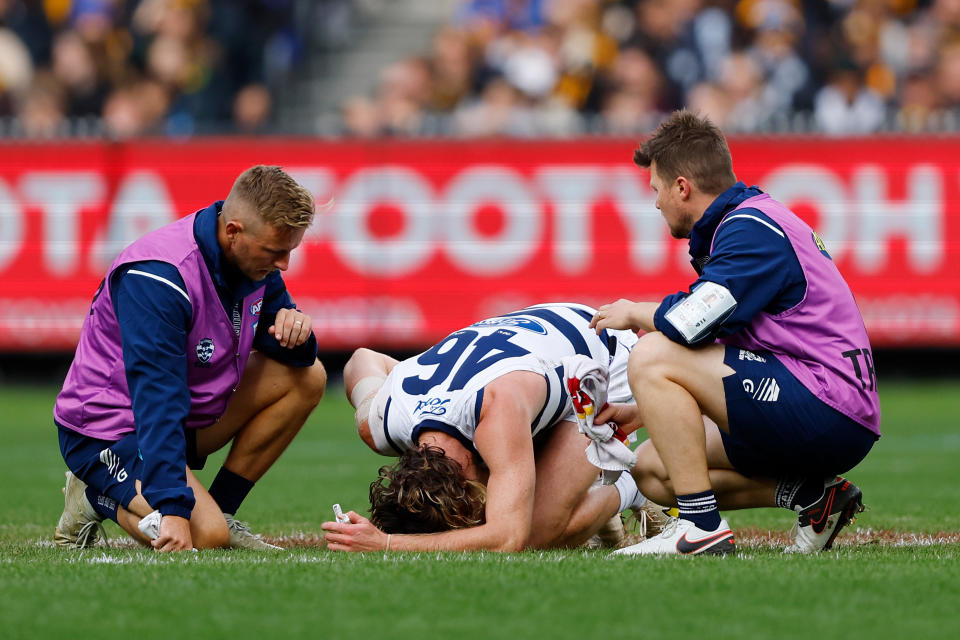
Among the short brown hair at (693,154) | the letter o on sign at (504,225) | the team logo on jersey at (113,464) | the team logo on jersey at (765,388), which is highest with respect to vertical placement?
the short brown hair at (693,154)

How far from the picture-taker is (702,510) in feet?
17.9

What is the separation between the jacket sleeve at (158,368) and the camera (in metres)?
5.48

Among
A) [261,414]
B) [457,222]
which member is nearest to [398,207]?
[457,222]

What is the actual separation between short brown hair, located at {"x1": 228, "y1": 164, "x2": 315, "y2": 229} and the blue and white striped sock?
71.4 inches

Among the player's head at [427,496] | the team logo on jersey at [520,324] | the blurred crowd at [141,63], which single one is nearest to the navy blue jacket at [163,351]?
the player's head at [427,496]

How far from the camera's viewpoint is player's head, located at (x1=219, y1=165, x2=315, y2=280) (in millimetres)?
5742

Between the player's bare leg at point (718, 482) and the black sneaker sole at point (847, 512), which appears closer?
the black sneaker sole at point (847, 512)

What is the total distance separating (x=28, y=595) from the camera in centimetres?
465

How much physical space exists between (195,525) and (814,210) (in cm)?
993

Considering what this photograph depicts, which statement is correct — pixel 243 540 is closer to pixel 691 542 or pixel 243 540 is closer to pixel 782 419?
pixel 691 542

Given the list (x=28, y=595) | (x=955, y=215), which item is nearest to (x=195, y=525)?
(x=28, y=595)

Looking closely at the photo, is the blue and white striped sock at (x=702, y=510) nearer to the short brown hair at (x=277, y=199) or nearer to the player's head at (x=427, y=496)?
the player's head at (x=427, y=496)

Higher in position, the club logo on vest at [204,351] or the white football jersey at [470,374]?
the club logo on vest at [204,351]

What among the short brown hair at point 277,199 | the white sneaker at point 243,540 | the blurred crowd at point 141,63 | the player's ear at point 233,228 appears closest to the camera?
the short brown hair at point 277,199
